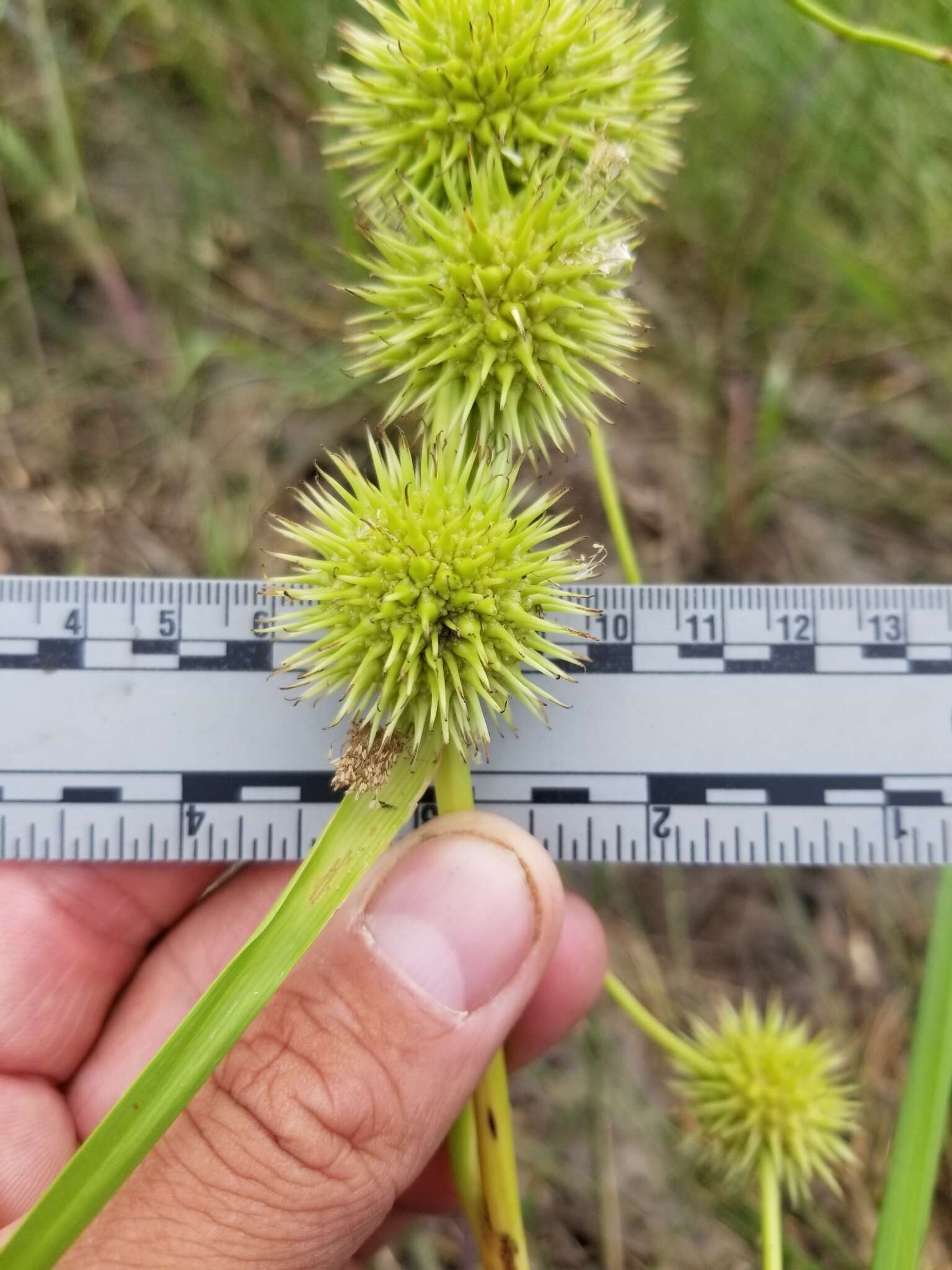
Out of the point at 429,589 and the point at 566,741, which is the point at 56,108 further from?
the point at 566,741

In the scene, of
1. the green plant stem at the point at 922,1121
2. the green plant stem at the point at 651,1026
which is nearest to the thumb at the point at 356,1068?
the green plant stem at the point at 651,1026

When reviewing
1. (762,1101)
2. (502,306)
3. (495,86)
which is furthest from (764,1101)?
(495,86)

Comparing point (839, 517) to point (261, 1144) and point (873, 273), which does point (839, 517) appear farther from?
point (261, 1144)

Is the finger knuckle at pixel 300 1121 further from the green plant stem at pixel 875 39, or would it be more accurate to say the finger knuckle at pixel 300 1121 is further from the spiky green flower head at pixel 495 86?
the green plant stem at pixel 875 39

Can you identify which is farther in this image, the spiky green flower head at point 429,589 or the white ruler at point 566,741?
the white ruler at point 566,741

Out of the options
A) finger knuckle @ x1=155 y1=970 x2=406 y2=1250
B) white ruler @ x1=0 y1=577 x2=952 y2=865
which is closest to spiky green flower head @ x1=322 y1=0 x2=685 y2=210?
white ruler @ x1=0 y1=577 x2=952 y2=865

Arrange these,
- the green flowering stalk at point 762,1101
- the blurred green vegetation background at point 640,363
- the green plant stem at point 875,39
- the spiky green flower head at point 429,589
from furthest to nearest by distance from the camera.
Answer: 1. the blurred green vegetation background at point 640,363
2. the green flowering stalk at point 762,1101
3. the green plant stem at point 875,39
4. the spiky green flower head at point 429,589

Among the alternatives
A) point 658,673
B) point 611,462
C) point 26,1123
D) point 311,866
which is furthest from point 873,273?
point 26,1123

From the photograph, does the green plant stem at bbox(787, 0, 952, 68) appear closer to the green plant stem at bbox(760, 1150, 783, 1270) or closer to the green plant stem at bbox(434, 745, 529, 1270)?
the green plant stem at bbox(434, 745, 529, 1270)
